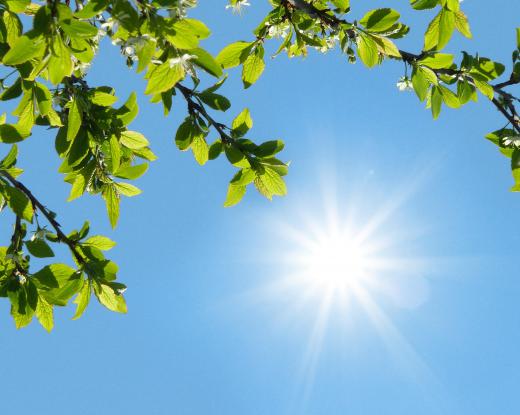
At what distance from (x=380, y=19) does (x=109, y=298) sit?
224cm

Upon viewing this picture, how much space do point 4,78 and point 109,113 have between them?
Answer: 676 mm

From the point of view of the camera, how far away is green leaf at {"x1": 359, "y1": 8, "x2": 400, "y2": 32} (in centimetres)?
280

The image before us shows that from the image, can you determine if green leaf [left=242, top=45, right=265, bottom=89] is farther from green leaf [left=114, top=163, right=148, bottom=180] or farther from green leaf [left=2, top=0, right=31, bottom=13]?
green leaf [left=2, top=0, right=31, bottom=13]

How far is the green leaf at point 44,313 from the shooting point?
2912 mm

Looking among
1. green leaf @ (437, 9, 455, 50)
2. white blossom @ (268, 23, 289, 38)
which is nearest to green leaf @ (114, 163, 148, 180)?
white blossom @ (268, 23, 289, 38)

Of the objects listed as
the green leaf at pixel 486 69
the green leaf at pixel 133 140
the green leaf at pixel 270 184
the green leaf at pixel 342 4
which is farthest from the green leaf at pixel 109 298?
the green leaf at pixel 486 69

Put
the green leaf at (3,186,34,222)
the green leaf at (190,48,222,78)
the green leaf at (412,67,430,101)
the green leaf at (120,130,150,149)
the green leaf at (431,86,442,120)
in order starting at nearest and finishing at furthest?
the green leaf at (190,48,222,78) → the green leaf at (3,186,34,222) → the green leaf at (120,130,150,149) → the green leaf at (412,67,430,101) → the green leaf at (431,86,442,120)

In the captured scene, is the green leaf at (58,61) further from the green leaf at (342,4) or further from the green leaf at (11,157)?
the green leaf at (342,4)

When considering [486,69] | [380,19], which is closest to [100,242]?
[380,19]

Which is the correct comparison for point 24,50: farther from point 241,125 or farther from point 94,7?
point 241,125

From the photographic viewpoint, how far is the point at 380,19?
282 centimetres

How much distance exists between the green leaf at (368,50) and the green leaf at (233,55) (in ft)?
2.23

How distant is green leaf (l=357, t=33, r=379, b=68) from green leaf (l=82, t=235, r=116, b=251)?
188 cm

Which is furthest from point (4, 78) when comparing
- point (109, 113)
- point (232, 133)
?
point (232, 133)
